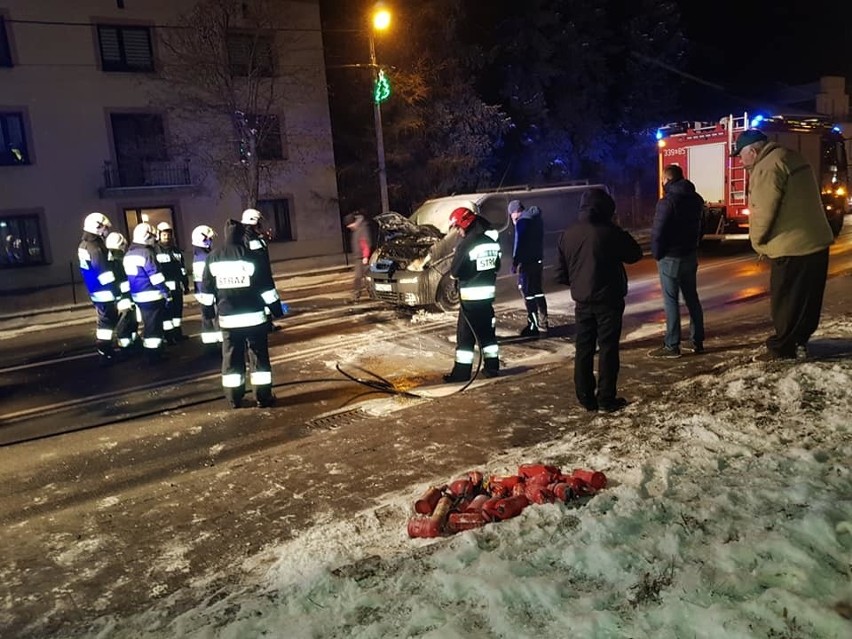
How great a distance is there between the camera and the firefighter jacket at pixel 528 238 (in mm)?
8992

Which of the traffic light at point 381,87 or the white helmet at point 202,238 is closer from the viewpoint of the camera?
the white helmet at point 202,238

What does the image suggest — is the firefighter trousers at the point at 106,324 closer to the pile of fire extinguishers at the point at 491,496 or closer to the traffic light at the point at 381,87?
the pile of fire extinguishers at the point at 491,496

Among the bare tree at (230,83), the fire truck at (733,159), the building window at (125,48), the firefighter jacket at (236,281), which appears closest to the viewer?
the firefighter jacket at (236,281)

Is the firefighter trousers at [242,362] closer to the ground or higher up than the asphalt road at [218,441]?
higher up

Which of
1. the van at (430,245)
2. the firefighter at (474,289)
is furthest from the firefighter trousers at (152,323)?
the firefighter at (474,289)

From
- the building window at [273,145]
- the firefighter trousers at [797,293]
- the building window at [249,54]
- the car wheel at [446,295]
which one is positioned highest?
the building window at [249,54]

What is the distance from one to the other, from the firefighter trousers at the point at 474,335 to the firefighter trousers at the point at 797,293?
2608mm

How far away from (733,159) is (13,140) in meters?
20.6

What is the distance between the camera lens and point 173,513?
4586mm

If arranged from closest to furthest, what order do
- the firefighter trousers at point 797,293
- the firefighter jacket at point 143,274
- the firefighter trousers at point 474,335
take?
the firefighter trousers at point 797,293
the firefighter trousers at point 474,335
the firefighter jacket at point 143,274

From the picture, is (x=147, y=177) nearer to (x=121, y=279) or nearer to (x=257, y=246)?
(x=121, y=279)

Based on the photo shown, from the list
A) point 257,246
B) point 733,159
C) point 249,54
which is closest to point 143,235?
point 257,246

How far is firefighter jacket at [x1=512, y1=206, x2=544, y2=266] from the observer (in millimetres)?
8992

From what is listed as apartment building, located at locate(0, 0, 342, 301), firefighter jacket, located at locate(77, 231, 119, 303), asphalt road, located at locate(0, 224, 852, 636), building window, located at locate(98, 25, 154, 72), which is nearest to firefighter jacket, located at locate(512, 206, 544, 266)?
asphalt road, located at locate(0, 224, 852, 636)
